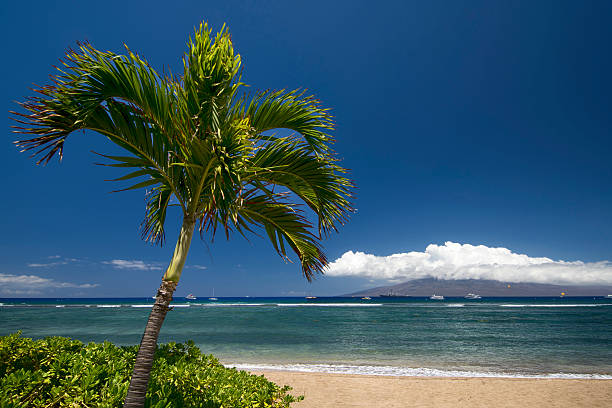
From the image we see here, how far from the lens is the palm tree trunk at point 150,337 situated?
2668 millimetres

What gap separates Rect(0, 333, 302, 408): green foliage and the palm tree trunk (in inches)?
18.8

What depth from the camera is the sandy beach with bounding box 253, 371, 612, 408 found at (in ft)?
23.9

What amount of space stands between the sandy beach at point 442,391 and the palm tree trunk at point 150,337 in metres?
5.24

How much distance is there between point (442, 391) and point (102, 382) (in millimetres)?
8011

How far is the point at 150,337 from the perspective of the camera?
273 centimetres

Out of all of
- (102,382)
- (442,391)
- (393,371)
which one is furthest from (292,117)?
(393,371)

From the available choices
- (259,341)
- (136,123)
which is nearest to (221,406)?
(136,123)

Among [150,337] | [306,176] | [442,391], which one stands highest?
[306,176]

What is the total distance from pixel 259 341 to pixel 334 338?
4.70 meters

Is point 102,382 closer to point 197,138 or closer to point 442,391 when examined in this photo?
point 197,138

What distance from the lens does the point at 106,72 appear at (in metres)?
2.63

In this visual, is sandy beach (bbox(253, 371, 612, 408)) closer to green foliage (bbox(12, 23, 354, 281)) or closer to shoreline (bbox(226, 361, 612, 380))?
shoreline (bbox(226, 361, 612, 380))

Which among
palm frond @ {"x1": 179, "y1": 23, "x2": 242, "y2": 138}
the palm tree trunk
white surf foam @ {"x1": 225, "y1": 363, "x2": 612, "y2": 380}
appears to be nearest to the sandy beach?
white surf foam @ {"x1": 225, "y1": 363, "x2": 612, "y2": 380}

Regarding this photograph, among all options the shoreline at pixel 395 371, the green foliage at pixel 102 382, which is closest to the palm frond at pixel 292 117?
the green foliage at pixel 102 382
